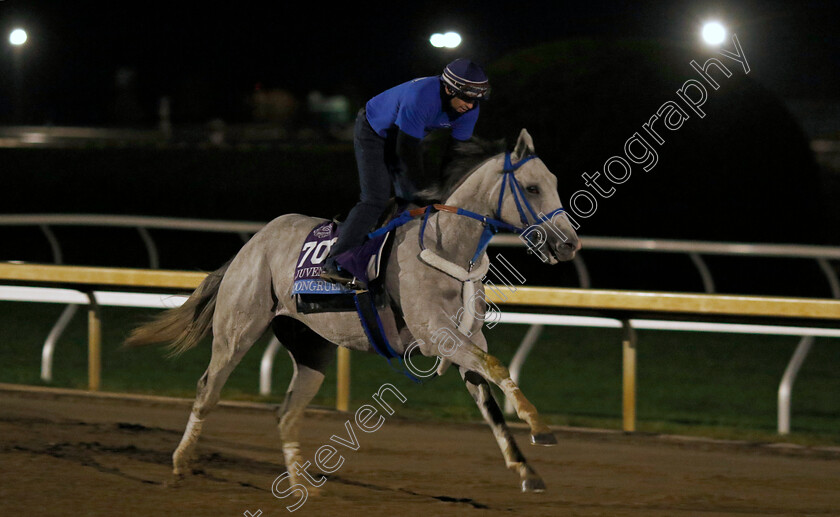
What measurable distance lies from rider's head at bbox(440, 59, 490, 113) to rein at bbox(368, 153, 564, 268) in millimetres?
236

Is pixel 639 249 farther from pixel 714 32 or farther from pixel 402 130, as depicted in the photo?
pixel 402 130

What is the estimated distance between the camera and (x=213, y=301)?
5.30 m

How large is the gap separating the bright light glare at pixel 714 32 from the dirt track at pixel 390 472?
9.00 feet

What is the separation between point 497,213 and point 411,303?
425mm

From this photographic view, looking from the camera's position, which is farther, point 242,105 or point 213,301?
point 242,105

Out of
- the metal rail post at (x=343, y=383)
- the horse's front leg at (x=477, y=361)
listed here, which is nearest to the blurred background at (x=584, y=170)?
the metal rail post at (x=343, y=383)

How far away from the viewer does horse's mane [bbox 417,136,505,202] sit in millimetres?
4418

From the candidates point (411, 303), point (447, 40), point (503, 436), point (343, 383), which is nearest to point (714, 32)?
point (447, 40)

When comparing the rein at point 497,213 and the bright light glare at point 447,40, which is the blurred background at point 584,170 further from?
the rein at point 497,213

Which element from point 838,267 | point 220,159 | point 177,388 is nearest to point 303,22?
point 220,159

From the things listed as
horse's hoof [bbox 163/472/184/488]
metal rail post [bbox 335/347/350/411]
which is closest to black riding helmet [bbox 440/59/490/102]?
horse's hoof [bbox 163/472/184/488]

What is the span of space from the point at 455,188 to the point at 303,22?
37626mm

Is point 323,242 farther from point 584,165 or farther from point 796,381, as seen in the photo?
point 584,165

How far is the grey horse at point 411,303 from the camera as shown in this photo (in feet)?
13.5
